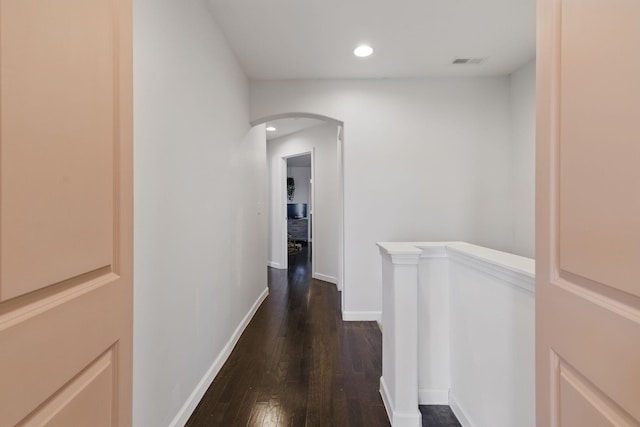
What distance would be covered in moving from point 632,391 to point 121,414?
1156 mm

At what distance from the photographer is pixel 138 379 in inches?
51.7

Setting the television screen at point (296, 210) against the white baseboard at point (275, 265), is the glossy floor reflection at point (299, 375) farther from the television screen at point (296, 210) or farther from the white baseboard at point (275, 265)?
the television screen at point (296, 210)

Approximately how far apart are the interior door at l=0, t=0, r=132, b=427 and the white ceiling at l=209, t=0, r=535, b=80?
183cm

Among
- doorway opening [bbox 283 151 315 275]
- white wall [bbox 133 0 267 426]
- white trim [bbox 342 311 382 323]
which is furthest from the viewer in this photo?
doorway opening [bbox 283 151 315 275]

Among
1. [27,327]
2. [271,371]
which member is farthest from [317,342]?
[27,327]

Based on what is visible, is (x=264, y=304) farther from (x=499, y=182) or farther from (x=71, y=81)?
(x=71, y=81)

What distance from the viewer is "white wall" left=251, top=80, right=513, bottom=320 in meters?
3.44

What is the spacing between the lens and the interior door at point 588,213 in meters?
0.56

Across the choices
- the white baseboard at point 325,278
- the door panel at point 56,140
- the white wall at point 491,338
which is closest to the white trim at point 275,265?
the white baseboard at point 325,278

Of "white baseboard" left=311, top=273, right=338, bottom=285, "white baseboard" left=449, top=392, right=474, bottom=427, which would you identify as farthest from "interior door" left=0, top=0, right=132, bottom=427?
"white baseboard" left=311, top=273, right=338, bottom=285

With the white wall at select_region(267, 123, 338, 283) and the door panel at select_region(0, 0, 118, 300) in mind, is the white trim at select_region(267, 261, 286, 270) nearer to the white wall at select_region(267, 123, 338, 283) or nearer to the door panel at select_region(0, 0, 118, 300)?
the white wall at select_region(267, 123, 338, 283)

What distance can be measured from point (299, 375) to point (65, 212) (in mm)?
2080

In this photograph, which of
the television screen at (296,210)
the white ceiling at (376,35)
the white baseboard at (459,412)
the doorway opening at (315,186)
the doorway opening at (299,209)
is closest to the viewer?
the white baseboard at (459,412)

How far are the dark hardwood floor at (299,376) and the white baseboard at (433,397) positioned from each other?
0.09 m
